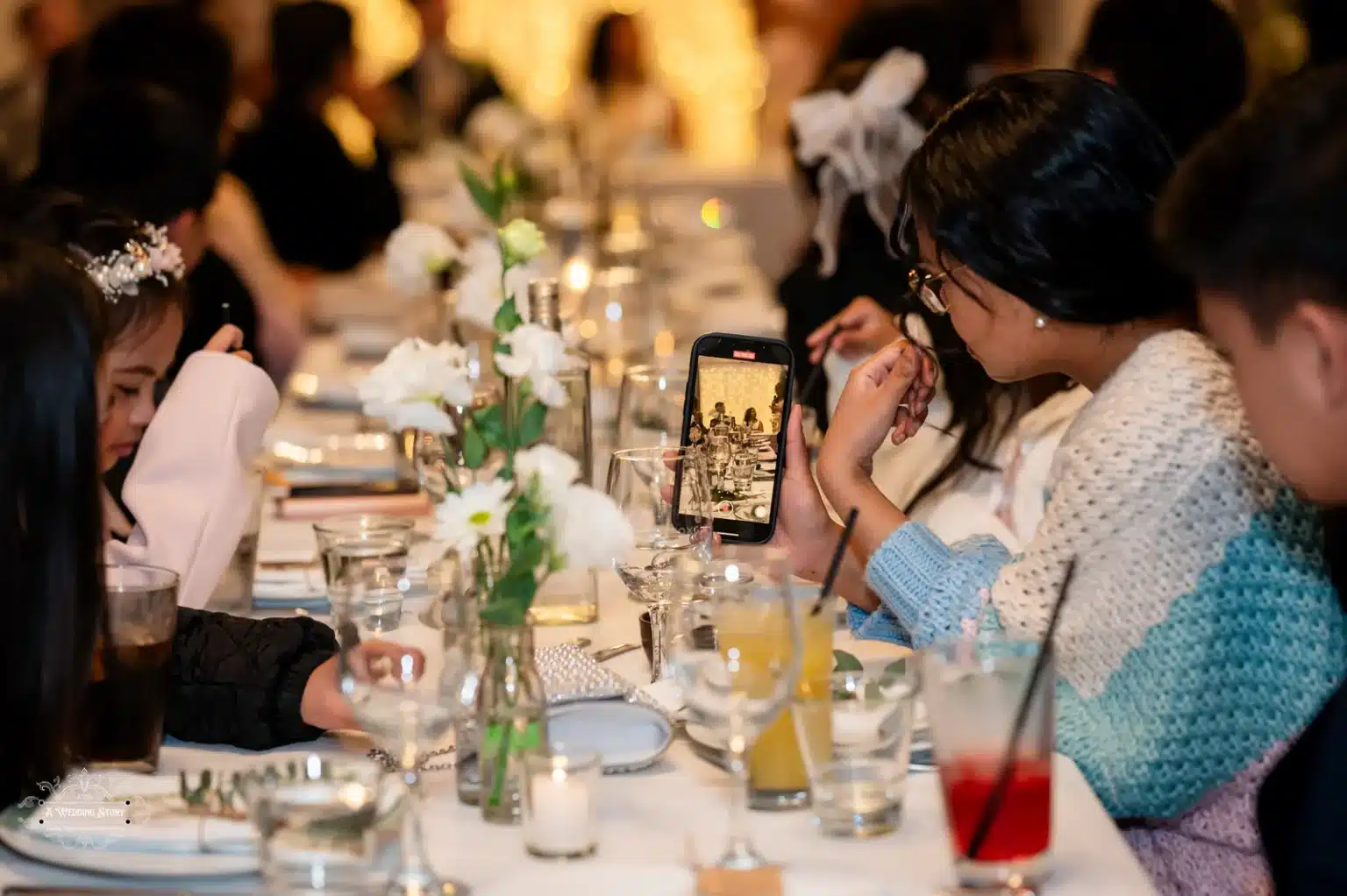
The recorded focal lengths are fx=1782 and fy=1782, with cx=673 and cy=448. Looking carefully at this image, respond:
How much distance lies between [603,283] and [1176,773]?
87.8 inches

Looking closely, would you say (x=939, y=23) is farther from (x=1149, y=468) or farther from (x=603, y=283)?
(x=1149, y=468)

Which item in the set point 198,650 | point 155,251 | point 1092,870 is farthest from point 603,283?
point 1092,870

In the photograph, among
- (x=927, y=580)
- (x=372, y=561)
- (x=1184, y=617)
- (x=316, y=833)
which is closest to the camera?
(x=316, y=833)

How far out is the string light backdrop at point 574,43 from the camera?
9.72 metres

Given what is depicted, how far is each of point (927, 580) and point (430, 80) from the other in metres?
7.05

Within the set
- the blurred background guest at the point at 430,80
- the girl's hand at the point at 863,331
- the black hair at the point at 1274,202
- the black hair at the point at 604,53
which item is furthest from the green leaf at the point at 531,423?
the blurred background guest at the point at 430,80

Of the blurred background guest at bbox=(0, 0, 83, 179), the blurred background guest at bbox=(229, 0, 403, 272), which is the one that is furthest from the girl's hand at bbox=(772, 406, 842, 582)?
the blurred background guest at bbox=(229, 0, 403, 272)

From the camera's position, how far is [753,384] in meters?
1.81

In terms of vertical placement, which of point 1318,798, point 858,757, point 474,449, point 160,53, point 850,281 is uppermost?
point 160,53

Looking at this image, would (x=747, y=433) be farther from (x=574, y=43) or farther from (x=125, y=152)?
(x=574, y=43)

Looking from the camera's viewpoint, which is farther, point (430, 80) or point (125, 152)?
point (430, 80)

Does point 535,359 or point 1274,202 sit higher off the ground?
point 1274,202

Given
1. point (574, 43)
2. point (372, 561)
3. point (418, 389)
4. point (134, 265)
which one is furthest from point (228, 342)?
point (574, 43)

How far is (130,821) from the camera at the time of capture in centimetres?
123
